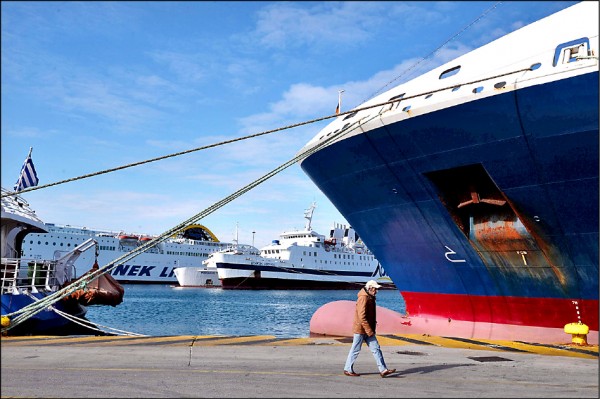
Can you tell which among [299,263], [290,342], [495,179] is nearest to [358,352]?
[290,342]

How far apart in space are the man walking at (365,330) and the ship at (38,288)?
32.1 feet

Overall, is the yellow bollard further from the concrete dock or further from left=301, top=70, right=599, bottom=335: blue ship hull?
left=301, top=70, right=599, bottom=335: blue ship hull

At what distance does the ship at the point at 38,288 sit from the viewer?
1623 cm

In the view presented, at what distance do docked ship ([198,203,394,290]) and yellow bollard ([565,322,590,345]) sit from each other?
6207 centimetres

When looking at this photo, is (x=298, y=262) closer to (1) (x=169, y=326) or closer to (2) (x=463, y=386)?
(1) (x=169, y=326)

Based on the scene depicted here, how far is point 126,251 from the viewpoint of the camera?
8456 cm

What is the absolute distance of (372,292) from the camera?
845 cm

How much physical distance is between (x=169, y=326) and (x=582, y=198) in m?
22.3

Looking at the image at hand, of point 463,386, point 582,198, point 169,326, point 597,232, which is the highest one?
point 582,198

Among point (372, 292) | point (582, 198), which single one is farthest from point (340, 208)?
point (372, 292)

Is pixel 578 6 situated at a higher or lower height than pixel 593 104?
higher

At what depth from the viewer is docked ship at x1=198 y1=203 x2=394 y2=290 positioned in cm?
7550

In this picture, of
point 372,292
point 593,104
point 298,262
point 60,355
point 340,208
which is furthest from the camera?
point 298,262

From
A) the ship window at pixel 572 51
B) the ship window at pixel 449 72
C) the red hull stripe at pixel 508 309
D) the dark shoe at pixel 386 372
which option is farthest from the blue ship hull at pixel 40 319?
the ship window at pixel 572 51
